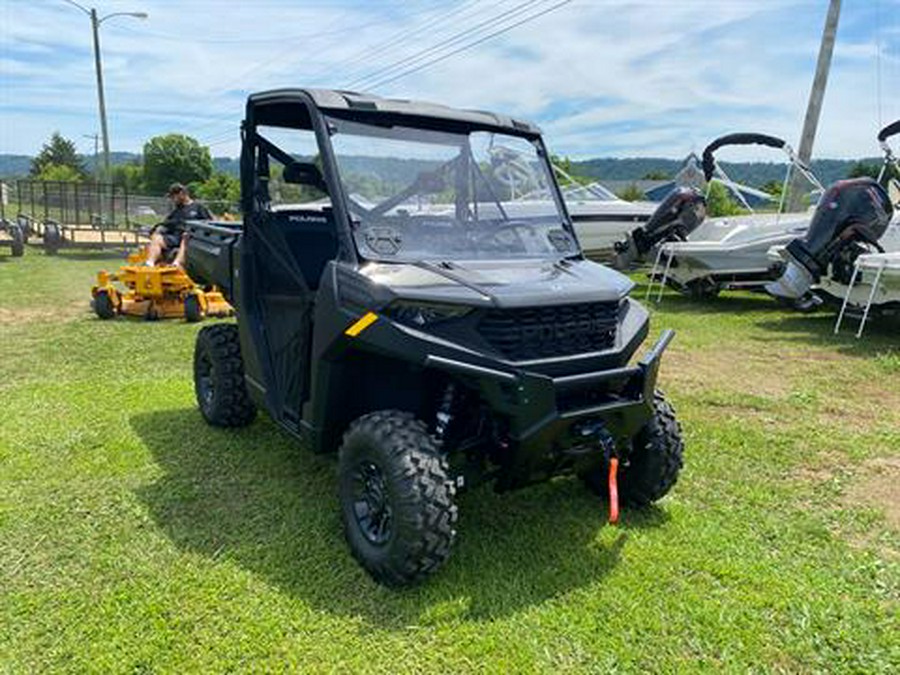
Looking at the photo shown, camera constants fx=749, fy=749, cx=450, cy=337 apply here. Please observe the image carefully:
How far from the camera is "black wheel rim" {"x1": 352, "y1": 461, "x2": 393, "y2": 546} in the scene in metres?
3.29

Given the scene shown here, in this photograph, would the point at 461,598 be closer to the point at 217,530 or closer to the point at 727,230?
the point at 217,530

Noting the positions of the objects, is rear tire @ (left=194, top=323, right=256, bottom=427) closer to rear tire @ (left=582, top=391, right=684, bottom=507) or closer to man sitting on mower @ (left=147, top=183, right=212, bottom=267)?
rear tire @ (left=582, top=391, right=684, bottom=507)

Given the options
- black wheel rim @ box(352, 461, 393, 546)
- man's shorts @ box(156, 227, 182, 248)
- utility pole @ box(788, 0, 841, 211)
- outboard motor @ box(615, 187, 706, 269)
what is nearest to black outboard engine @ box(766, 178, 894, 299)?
outboard motor @ box(615, 187, 706, 269)

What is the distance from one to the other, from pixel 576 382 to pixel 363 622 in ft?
4.27

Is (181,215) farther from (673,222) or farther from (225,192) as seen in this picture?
(225,192)

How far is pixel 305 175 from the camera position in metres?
3.81

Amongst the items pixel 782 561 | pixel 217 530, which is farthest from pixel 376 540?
pixel 782 561

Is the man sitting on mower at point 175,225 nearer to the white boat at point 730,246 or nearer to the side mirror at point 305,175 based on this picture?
the side mirror at point 305,175

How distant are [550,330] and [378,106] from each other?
1407 mm

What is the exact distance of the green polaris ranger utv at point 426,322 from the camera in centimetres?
310

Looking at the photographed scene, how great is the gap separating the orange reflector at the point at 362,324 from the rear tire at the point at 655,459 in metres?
1.49

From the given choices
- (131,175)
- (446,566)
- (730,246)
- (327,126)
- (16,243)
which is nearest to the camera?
(446,566)

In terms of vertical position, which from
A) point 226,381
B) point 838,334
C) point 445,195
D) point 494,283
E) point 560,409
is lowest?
point 838,334

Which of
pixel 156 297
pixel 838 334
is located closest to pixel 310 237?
pixel 156 297
